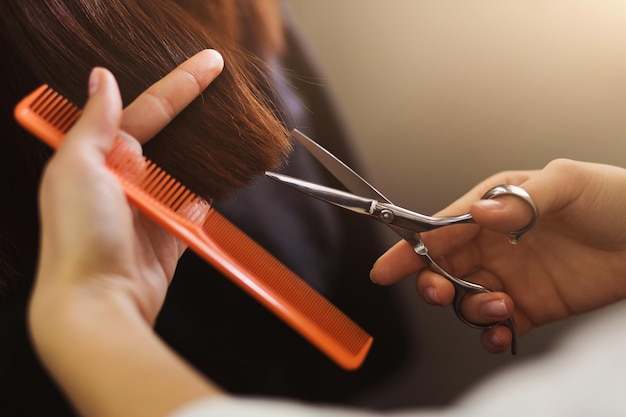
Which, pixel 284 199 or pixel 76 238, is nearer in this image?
pixel 76 238

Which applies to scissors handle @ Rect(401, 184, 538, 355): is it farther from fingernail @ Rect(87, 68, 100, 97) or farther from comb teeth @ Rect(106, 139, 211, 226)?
fingernail @ Rect(87, 68, 100, 97)

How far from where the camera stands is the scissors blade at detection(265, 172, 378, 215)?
0.58 metres

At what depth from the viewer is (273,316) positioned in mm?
620

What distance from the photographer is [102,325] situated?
0.41 meters

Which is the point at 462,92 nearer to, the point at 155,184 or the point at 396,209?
the point at 396,209

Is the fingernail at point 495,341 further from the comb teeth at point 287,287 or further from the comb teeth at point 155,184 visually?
the comb teeth at point 155,184

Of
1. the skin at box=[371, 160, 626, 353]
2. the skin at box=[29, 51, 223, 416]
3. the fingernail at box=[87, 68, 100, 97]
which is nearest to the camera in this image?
the skin at box=[29, 51, 223, 416]

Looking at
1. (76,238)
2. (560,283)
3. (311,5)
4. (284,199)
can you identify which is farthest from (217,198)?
(560,283)

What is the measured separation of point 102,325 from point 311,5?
0.50 m

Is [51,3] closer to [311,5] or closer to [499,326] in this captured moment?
[311,5]

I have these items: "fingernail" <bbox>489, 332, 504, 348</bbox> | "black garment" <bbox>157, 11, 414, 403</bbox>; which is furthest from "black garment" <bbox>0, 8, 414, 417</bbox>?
"fingernail" <bbox>489, 332, 504, 348</bbox>

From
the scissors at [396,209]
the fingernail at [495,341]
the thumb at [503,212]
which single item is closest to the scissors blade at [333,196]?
the scissors at [396,209]

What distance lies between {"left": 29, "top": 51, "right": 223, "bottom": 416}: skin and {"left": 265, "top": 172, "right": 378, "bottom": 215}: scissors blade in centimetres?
17

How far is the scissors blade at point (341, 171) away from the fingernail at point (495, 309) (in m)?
0.16
